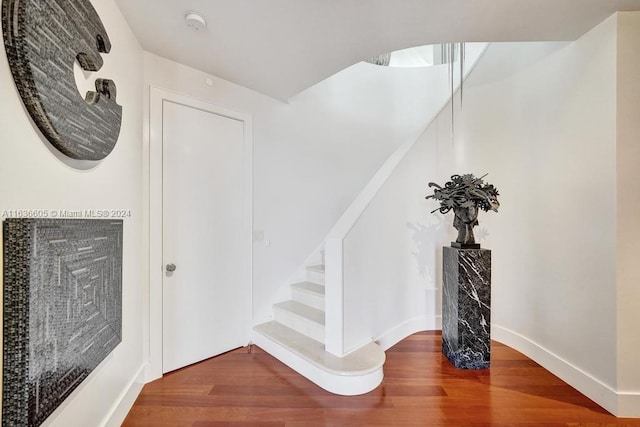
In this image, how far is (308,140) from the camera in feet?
9.86

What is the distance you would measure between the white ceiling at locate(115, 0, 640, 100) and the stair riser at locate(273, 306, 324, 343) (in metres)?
2.20

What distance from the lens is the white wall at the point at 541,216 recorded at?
1.60 meters

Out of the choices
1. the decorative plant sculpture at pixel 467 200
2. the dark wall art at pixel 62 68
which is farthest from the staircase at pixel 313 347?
the dark wall art at pixel 62 68

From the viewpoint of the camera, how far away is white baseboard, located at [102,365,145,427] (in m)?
1.45

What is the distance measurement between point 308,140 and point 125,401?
2705mm

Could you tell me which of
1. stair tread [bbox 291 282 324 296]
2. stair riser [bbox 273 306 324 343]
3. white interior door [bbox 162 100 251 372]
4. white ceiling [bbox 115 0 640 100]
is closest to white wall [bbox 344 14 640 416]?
stair riser [bbox 273 306 324 343]

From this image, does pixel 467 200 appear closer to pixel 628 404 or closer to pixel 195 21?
pixel 628 404

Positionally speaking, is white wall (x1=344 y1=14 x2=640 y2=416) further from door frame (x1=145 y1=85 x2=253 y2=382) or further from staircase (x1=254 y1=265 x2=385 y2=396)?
door frame (x1=145 y1=85 x2=253 y2=382)

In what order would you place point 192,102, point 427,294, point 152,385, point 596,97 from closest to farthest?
1. point 596,97
2. point 152,385
3. point 192,102
4. point 427,294

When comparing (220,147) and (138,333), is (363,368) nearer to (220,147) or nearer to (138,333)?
(138,333)

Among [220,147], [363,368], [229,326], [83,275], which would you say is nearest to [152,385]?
[229,326]

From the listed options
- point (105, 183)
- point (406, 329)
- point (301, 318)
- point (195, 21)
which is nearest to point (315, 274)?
point (301, 318)

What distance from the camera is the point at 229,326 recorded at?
2.34 meters

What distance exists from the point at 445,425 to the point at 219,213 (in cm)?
221
